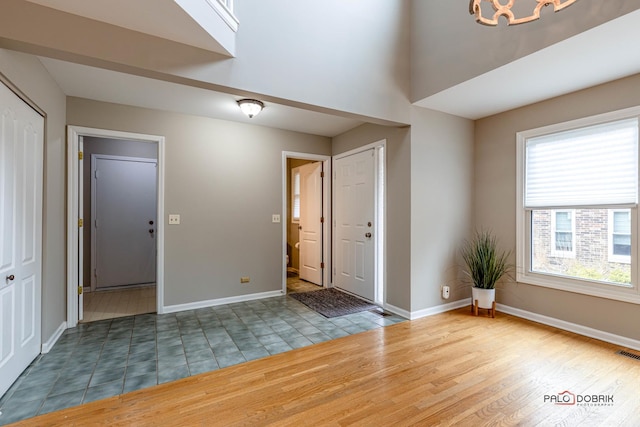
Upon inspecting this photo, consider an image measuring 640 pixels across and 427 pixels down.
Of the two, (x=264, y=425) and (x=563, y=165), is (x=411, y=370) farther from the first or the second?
(x=563, y=165)

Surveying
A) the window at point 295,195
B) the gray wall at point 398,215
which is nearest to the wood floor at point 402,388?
the gray wall at point 398,215

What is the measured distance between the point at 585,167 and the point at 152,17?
392cm

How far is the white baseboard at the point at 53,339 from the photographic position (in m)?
2.63

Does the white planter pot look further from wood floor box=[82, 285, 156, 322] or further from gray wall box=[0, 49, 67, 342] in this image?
gray wall box=[0, 49, 67, 342]

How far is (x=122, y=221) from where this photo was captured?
16.3 ft

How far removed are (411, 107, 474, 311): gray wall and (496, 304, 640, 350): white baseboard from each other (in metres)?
0.55

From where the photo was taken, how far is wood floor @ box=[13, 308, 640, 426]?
180cm

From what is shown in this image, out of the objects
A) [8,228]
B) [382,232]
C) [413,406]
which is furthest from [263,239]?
[413,406]

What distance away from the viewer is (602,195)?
2.86 metres

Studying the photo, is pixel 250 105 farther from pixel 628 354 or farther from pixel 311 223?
pixel 628 354

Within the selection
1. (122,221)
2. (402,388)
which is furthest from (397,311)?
(122,221)

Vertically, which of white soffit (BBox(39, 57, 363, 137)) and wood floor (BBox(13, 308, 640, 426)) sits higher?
white soffit (BBox(39, 57, 363, 137))

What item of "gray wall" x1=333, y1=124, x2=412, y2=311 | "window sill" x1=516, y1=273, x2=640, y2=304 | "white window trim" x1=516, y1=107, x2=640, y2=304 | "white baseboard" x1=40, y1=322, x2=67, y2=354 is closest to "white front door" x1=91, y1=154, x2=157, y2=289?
"white baseboard" x1=40, y1=322, x2=67, y2=354

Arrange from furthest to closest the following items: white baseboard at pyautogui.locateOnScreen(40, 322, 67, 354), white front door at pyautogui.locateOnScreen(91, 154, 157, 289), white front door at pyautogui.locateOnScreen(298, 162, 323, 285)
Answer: white front door at pyautogui.locateOnScreen(298, 162, 323, 285) → white front door at pyautogui.locateOnScreen(91, 154, 157, 289) → white baseboard at pyautogui.locateOnScreen(40, 322, 67, 354)
